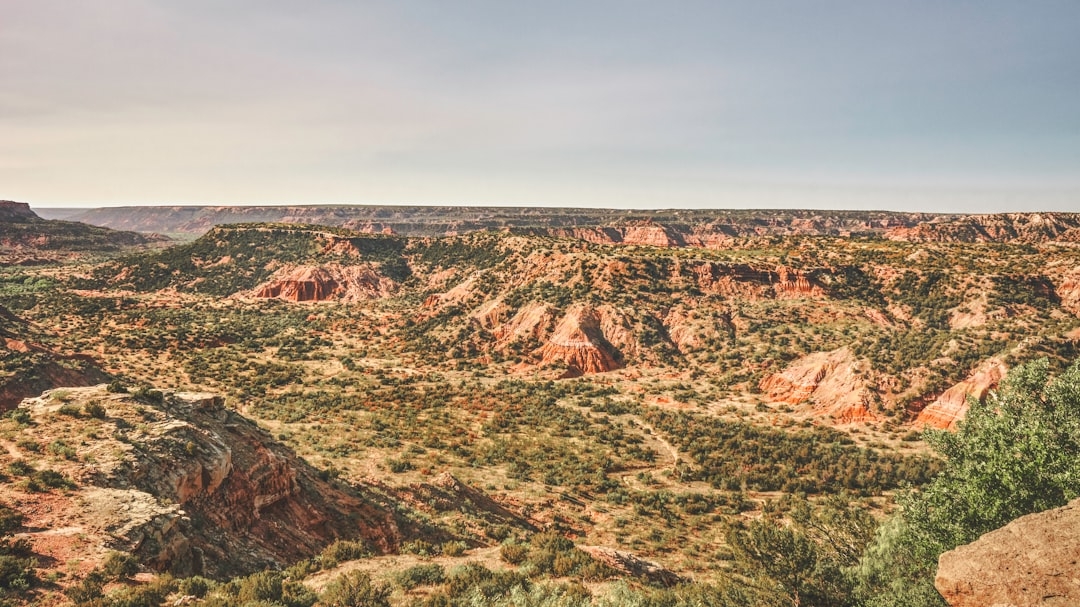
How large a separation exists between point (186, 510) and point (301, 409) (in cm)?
2751

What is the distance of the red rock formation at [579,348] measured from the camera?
60.4 metres

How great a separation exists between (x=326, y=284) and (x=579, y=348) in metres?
66.1

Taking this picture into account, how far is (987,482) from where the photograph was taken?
41.1 ft

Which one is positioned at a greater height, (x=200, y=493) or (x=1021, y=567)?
(x=1021, y=567)

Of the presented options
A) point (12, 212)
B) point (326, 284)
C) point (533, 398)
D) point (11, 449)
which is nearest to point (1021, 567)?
point (11, 449)

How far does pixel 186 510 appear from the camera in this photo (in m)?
16.2

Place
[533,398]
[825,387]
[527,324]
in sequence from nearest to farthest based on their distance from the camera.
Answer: [825,387], [533,398], [527,324]

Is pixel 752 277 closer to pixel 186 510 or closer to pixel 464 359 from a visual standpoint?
pixel 464 359

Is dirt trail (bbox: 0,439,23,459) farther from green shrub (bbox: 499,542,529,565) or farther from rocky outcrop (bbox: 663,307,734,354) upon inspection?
rocky outcrop (bbox: 663,307,734,354)

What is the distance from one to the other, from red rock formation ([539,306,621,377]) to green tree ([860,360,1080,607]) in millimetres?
45961

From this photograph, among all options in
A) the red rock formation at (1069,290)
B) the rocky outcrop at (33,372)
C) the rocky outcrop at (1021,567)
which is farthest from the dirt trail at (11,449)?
the red rock formation at (1069,290)

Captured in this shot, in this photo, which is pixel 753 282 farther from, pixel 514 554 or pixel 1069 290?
pixel 514 554

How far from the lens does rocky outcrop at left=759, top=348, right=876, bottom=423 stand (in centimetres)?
4156

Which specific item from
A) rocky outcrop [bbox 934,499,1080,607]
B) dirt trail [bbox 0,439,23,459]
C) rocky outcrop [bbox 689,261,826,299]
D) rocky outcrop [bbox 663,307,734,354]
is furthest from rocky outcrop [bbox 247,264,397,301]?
rocky outcrop [bbox 934,499,1080,607]
